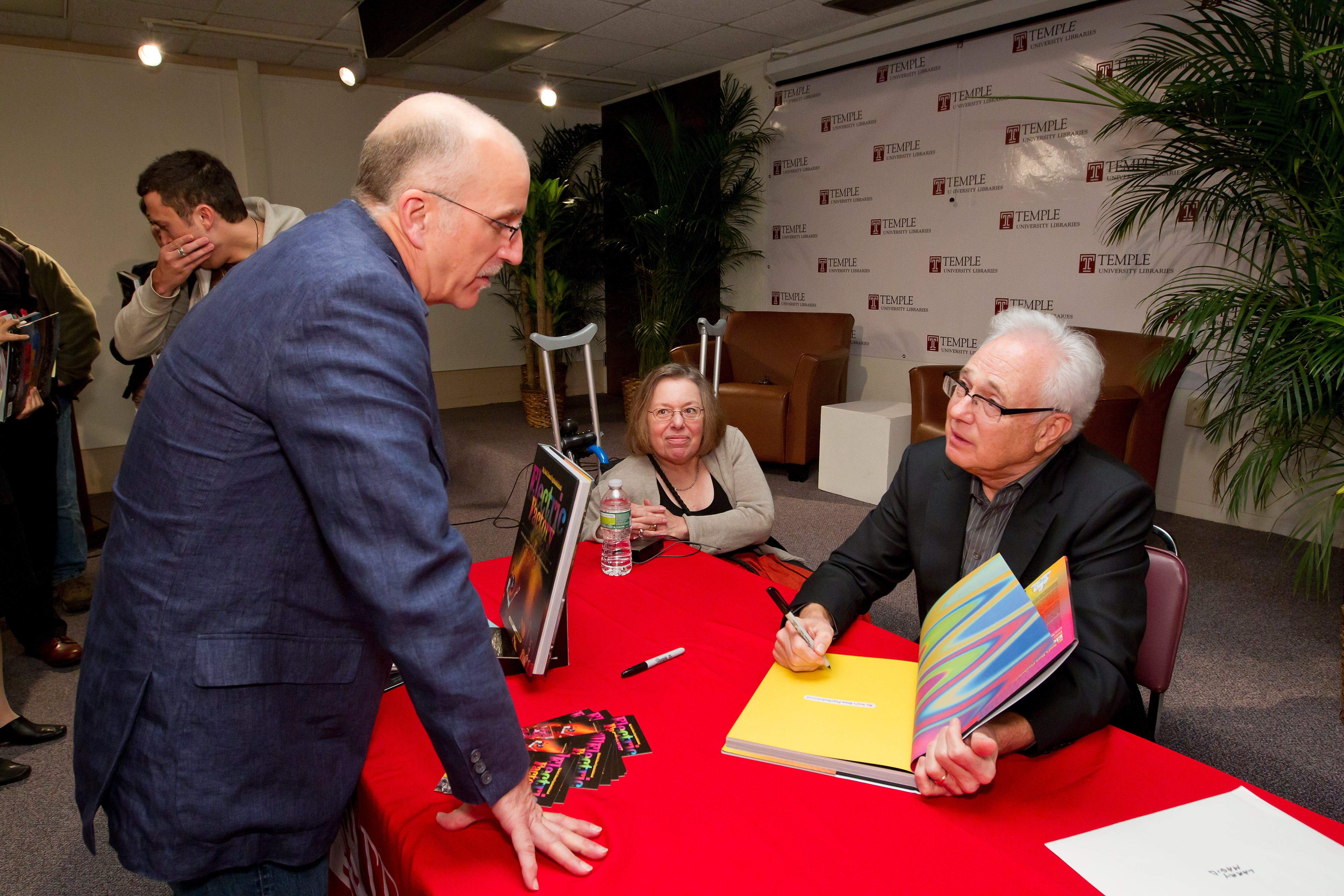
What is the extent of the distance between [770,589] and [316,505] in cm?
93

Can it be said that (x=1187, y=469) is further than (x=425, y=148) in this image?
Yes

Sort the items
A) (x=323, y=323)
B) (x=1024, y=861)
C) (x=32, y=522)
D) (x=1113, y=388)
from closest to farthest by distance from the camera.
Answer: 1. (x=323, y=323)
2. (x=1024, y=861)
3. (x=32, y=522)
4. (x=1113, y=388)

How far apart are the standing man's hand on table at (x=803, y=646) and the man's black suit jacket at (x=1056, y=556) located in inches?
3.4

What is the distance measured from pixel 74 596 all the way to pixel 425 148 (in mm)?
3624

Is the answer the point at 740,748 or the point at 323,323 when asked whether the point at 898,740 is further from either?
the point at 323,323

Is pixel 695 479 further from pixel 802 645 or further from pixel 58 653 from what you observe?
pixel 58 653

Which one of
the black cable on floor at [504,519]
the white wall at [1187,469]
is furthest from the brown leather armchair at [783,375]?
the black cable on floor at [504,519]

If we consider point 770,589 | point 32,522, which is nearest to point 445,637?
point 770,589

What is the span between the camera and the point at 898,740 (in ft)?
3.55

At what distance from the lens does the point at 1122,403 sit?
3.74m

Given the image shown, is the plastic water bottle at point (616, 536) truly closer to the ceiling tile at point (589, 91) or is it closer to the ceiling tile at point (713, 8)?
the ceiling tile at point (713, 8)

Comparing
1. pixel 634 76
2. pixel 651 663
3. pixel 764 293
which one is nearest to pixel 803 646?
pixel 651 663

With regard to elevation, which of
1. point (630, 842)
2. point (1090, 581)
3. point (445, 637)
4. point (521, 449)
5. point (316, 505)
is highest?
Result: point (316, 505)

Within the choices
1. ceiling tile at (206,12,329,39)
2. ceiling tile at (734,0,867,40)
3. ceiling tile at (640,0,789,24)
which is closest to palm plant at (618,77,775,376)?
ceiling tile at (734,0,867,40)
